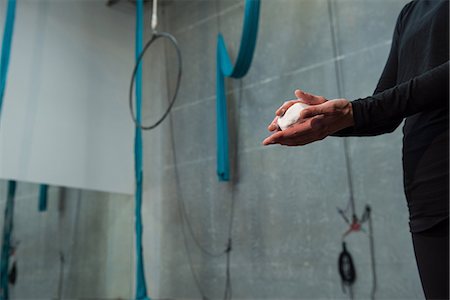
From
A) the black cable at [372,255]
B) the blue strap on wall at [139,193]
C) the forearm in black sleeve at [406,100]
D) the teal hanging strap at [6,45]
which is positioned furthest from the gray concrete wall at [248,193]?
the forearm in black sleeve at [406,100]

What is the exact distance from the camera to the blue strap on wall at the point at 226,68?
3.27 metres

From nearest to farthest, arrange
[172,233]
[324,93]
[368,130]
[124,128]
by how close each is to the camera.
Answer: [368,130], [324,93], [172,233], [124,128]

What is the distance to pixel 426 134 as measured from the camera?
87cm

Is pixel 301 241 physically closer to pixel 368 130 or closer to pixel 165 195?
pixel 165 195

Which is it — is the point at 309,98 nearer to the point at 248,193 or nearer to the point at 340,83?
the point at 340,83

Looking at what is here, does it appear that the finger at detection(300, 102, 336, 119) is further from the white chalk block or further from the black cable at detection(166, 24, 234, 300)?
the black cable at detection(166, 24, 234, 300)

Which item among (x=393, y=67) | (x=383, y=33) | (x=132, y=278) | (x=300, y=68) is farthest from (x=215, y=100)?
(x=393, y=67)

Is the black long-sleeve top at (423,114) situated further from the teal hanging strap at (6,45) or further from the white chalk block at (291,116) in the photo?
the teal hanging strap at (6,45)

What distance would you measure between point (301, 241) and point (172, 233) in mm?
1287

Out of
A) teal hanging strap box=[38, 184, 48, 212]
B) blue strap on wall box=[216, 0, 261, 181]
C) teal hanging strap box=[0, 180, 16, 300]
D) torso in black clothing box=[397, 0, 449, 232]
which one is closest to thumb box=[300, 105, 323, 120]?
torso in black clothing box=[397, 0, 449, 232]

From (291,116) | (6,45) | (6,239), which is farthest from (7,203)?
→ (291,116)

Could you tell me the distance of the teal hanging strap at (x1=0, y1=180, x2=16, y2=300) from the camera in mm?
3439

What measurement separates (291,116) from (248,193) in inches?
106

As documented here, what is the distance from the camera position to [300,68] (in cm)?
343
